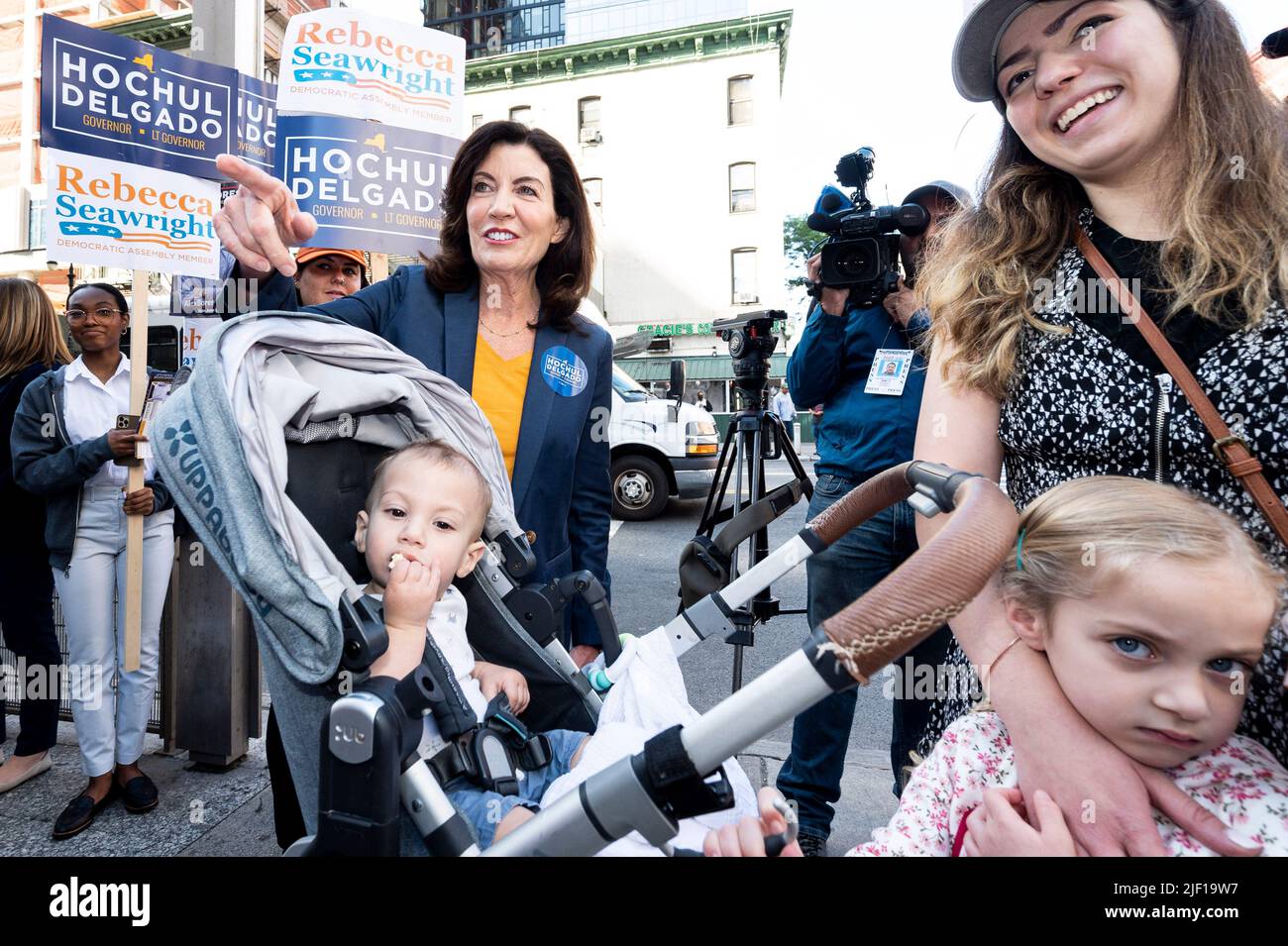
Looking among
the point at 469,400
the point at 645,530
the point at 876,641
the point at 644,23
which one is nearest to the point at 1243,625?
the point at 876,641

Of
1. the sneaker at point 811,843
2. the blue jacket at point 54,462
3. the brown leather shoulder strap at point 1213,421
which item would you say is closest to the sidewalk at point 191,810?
the sneaker at point 811,843

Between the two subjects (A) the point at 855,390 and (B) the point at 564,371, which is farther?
(A) the point at 855,390

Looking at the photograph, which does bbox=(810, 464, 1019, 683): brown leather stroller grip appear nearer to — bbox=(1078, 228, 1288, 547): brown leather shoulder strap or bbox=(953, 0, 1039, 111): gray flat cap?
bbox=(1078, 228, 1288, 547): brown leather shoulder strap

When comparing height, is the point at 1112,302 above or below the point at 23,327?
below

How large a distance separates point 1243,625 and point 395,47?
4.10 metres

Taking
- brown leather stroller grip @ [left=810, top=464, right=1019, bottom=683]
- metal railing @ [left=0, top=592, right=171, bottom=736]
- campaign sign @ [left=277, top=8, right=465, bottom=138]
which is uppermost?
campaign sign @ [left=277, top=8, right=465, bottom=138]

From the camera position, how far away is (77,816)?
284cm

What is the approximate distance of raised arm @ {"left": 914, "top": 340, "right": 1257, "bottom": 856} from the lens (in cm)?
91

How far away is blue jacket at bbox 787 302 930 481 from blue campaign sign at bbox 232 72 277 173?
2.75 meters

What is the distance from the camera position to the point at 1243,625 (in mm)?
922

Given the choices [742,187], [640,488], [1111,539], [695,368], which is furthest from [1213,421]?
[742,187]

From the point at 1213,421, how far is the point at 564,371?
1557mm

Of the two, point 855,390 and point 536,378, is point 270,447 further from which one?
point 855,390

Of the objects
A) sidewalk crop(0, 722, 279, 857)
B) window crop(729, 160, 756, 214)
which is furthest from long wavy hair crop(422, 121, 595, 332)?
window crop(729, 160, 756, 214)
